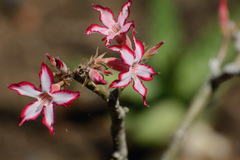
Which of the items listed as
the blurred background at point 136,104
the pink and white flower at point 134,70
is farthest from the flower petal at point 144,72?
the blurred background at point 136,104

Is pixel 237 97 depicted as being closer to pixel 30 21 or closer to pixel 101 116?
pixel 101 116

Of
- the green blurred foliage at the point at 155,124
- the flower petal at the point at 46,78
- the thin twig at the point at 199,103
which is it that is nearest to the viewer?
the flower petal at the point at 46,78

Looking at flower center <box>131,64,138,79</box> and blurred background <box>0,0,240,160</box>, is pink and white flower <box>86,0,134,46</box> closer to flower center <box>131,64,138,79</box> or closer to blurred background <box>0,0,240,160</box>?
flower center <box>131,64,138,79</box>

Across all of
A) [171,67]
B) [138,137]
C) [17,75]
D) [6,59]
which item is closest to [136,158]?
[138,137]

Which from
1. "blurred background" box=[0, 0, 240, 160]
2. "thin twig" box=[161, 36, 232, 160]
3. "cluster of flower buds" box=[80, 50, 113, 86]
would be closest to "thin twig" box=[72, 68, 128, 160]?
"cluster of flower buds" box=[80, 50, 113, 86]

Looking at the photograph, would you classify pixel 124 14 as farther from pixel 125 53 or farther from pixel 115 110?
pixel 115 110

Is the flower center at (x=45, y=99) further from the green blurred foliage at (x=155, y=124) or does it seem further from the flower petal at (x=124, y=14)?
the green blurred foliage at (x=155, y=124)

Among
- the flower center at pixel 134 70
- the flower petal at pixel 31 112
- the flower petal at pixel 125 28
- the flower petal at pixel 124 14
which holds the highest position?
the flower petal at pixel 124 14

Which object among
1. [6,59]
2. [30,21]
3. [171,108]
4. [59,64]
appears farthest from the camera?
[30,21]
